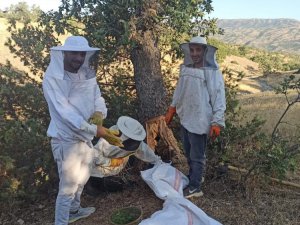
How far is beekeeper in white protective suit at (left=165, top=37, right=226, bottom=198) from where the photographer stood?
434 cm

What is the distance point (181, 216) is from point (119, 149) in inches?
49.9

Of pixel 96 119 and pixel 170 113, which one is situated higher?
pixel 96 119

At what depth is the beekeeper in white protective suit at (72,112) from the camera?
3670mm

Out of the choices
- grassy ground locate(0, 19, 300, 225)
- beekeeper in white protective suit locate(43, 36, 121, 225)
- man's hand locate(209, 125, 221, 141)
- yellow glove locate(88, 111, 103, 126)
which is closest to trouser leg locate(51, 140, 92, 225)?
beekeeper in white protective suit locate(43, 36, 121, 225)

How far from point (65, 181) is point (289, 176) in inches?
124

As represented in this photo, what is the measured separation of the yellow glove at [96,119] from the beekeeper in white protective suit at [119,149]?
0.59 meters

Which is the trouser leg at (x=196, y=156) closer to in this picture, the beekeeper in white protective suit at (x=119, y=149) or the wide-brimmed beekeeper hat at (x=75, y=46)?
the beekeeper in white protective suit at (x=119, y=149)

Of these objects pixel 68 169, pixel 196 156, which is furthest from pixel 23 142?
pixel 196 156

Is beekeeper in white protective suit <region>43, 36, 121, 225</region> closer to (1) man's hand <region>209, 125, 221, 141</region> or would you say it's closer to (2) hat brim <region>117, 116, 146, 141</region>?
(2) hat brim <region>117, 116, 146, 141</region>

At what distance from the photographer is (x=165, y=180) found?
181 inches

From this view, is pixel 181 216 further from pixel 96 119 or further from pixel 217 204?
pixel 96 119

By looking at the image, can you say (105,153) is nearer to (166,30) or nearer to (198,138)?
(198,138)

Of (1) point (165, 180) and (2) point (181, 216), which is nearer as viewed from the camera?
(2) point (181, 216)

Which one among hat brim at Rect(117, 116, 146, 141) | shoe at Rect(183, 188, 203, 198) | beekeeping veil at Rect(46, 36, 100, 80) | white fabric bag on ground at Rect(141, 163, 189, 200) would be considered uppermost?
beekeeping veil at Rect(46, 36, 100, 80)
